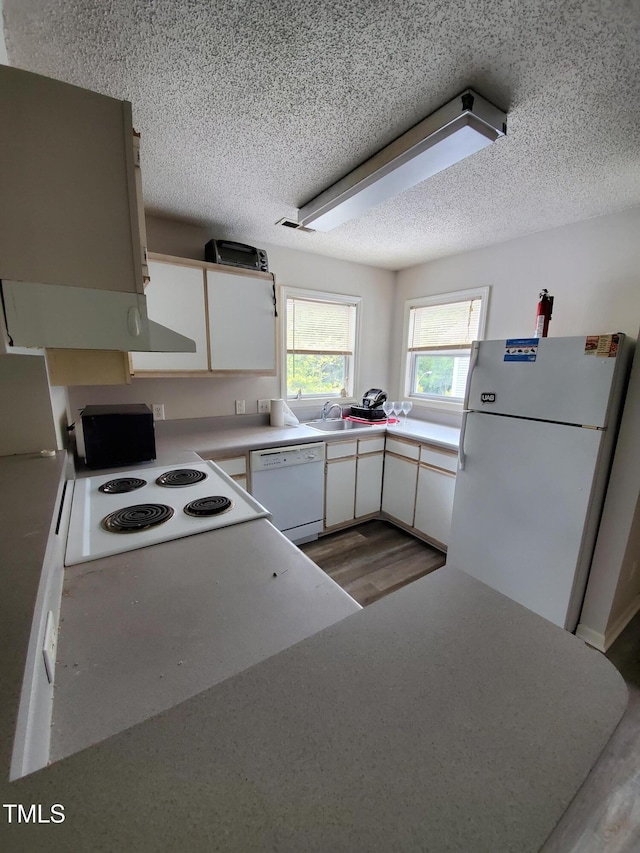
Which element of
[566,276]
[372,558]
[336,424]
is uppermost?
[566,276]

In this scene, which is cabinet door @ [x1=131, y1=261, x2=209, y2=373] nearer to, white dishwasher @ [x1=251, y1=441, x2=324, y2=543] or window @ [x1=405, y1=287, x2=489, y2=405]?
white dishwasher @ [x1=251, y1=441, x2=324, y2=543]

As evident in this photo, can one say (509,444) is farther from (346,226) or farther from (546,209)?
(346,226)

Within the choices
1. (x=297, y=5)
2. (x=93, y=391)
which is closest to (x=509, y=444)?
(x=297, y=5)

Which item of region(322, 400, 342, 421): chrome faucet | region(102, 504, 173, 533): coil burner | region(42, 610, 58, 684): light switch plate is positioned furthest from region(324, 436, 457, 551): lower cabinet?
region(42, 610, 58, 684): light switch plate

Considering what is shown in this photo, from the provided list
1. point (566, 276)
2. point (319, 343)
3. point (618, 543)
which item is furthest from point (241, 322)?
point (618, 543)

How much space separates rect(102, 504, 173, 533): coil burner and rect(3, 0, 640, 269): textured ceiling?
4.94 ft

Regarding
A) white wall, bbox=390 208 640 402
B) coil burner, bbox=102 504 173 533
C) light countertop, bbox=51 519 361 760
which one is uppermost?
white wall, bbox=390 208 640 402

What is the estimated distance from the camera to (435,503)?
8.72ft

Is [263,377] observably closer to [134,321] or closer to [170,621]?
[134,321]

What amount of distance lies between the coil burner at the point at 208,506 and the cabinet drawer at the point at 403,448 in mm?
1839

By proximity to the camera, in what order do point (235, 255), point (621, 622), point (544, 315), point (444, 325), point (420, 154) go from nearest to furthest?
1. point (420, 154)
2. point (621, 622)
3. point (544, 315)
4. point (235, 255)
5. point (444, 325)

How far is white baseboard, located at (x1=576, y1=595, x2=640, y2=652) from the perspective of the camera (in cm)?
181

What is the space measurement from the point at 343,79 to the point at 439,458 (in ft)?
7.23

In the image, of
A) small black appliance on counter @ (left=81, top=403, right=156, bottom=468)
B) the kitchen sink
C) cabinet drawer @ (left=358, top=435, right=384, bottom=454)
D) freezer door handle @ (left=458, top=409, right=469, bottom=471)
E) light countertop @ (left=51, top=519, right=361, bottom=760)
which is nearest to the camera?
light countertop @ (left=51, top=519, right=361, bottom=760)
